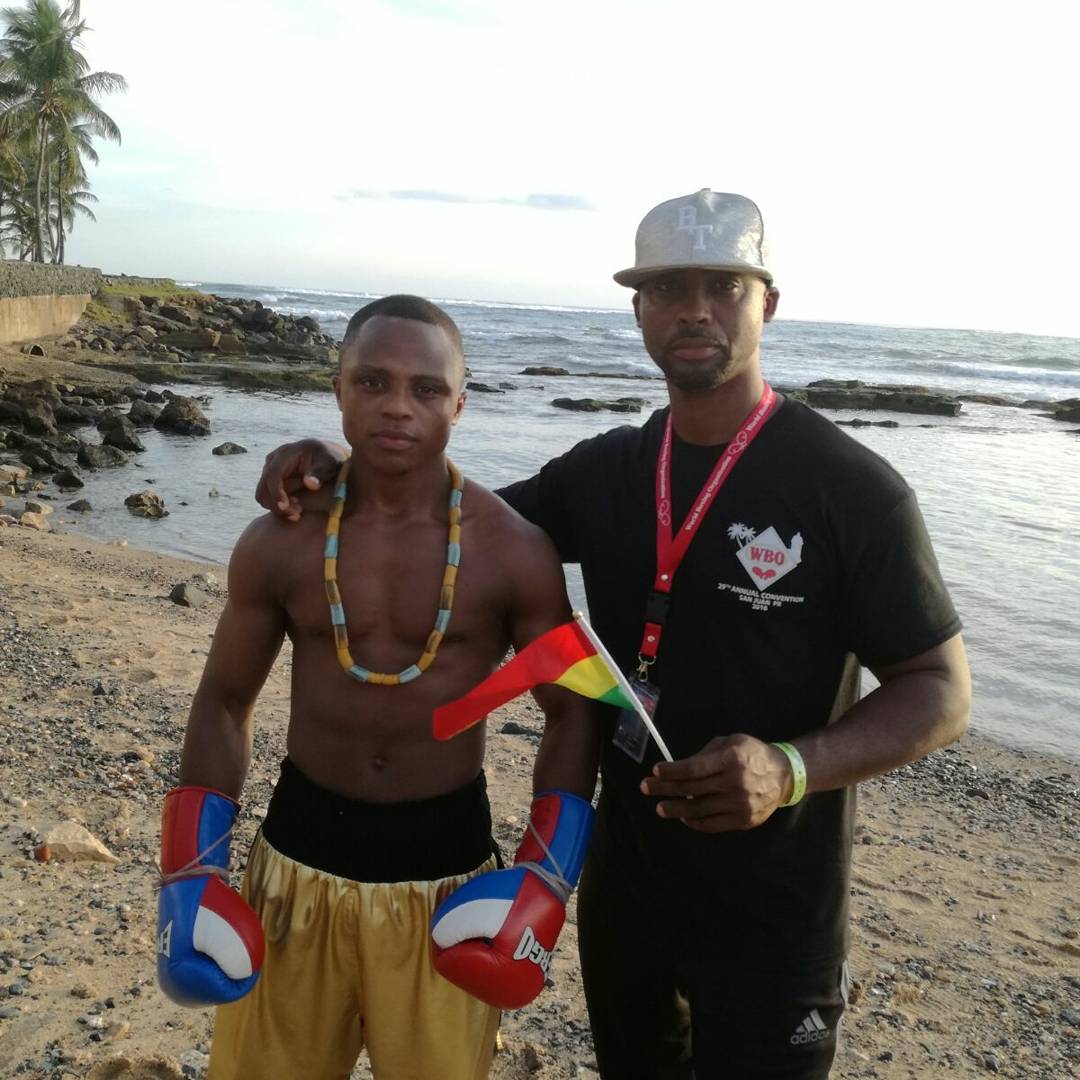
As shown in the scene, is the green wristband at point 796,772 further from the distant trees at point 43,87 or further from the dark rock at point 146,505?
the distant trees at point 43,87

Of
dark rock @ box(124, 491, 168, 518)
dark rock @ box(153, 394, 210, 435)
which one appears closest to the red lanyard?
dark rock @ box(124, 491, 168, 518)

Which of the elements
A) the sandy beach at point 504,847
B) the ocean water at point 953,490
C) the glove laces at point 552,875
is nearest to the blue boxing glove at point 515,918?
the glove laces at point 552,875

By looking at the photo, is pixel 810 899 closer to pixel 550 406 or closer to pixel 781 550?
pixel 781 550

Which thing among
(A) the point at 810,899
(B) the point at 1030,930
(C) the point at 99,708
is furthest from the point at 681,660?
(C) the point at 99,708

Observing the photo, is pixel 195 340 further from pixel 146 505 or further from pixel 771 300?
pixel 771 300

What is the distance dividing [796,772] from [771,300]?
3.77 ft

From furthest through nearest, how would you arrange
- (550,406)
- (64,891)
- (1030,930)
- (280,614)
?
(550,406), (1030,930), (64,891), (280,614)

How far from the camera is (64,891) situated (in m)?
3.88

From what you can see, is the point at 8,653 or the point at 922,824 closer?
the point at 922,824

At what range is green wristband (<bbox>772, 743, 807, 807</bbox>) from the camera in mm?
2018

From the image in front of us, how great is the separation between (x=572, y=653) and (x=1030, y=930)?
3423 millimetres

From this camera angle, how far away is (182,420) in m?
18.0

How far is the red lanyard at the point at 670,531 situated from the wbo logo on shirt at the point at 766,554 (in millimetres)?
103

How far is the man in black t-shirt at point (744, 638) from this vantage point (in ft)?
7.17
